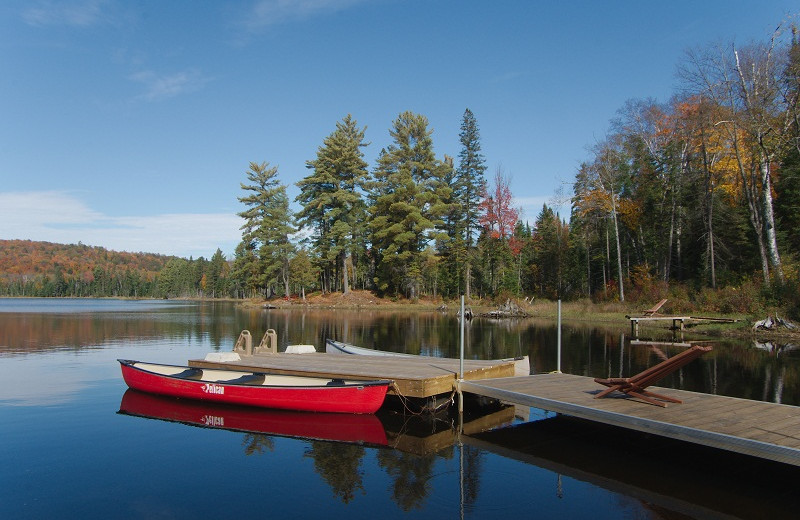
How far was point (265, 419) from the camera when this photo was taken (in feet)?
34.4

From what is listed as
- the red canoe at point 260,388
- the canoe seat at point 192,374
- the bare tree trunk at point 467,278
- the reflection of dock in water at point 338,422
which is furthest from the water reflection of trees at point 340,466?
the bare tree trunk at point 467,278

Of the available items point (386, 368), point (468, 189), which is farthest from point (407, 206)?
point (386, 368)

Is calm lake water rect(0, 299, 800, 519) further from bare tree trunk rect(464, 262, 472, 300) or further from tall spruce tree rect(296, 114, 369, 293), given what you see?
tall spruce tree rect(296, 114, 369, 293)

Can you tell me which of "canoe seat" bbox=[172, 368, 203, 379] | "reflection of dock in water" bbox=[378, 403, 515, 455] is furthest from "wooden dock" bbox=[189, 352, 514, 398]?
"reflection of dock in water" bbox=[378, 403, 515, 455]

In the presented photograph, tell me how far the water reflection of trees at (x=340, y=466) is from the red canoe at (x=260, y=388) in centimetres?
147

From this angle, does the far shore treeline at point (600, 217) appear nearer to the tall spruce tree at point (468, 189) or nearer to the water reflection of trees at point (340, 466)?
the tall spruce tree at point (468, 189)

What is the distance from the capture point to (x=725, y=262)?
109 feet

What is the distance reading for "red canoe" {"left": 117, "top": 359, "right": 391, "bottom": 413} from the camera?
33.7ft

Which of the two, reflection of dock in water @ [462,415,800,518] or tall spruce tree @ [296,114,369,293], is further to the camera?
tall spruce tree @ [296,114,369,293]

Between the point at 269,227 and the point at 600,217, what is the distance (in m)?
→ 39.0

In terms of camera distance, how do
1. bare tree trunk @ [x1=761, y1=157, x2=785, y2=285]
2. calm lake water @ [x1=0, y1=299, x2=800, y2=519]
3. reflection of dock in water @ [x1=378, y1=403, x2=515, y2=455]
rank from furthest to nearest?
bare tree trunk @ [x1=761, y1=157, x2=785, y2=285] → reflection of dock in water @ [x1=378, y1=403, x2=515, y2=455] → calm lake water @ [x1=0, y1=299, x2=800, y2=519]

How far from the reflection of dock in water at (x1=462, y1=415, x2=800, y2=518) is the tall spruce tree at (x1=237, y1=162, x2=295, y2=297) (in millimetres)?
55305

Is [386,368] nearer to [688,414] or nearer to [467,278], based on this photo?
[688,414]

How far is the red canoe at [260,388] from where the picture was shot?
10.3 meters
